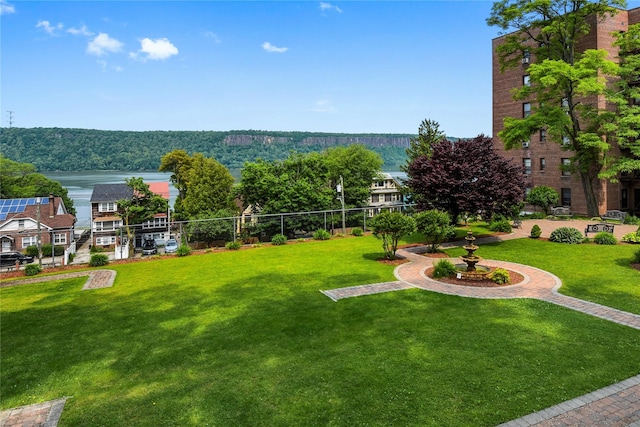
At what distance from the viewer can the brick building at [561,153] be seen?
31.8 m

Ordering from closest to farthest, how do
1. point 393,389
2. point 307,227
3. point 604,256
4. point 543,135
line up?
point 393,389, point 604,256, point 307,227, point 543,135

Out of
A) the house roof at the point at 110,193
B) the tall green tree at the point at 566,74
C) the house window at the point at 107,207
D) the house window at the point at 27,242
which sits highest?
the tall green tree at the point at 566,74

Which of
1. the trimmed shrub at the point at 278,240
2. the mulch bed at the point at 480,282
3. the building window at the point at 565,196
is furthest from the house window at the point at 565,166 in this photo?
the trimmed shrub at the point at 278,240

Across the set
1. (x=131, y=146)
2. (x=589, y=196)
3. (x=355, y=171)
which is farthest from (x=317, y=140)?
(x=589, y=196)

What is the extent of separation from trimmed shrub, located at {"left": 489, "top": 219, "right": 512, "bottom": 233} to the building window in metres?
13.6

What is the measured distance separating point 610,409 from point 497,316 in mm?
4413

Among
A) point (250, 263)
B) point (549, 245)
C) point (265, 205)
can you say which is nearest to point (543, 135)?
point (549, 245)

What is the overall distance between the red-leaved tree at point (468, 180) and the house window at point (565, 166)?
47.3ft

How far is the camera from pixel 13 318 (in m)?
12.1

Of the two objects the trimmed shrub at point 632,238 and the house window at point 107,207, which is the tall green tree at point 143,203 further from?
the trimmed shrub at point 632,238

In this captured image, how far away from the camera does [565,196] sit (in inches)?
1399

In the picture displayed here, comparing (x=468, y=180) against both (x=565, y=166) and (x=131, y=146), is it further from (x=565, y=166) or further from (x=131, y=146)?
(x=131, y=146)

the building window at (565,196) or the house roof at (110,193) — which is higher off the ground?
the house roof at (110,193)

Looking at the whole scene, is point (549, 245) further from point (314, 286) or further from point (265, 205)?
point (265, 205)
